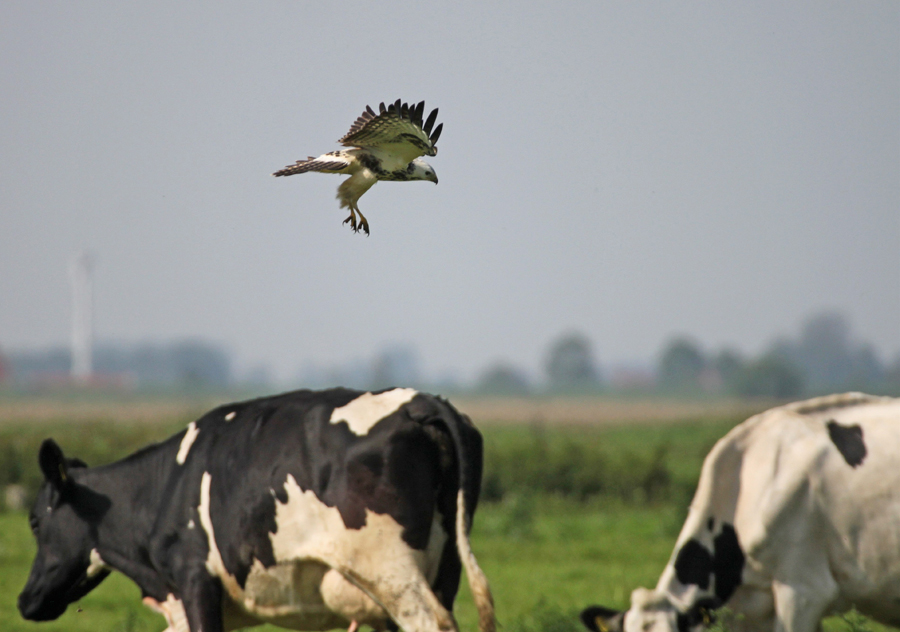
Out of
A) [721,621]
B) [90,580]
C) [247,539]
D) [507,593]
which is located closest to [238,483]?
[247,539]

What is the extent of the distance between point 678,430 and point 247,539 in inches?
1526

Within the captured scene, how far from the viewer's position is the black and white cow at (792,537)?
5875mm

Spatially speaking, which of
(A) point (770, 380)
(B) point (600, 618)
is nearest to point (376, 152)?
(B) point (600, 618)

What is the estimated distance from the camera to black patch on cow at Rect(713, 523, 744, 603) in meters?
5.97

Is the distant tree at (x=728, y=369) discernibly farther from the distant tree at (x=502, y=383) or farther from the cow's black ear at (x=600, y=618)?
the cow's black ear at (x=600, y=618)

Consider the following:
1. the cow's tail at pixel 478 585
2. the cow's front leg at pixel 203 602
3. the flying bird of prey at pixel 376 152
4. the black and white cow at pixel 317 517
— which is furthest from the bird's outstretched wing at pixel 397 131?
the cow's front leg at pixel 203 602

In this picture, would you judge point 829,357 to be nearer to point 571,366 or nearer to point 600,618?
point 571,366

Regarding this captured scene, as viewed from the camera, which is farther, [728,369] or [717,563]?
[728,369]

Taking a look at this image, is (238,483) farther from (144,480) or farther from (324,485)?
(144,480)

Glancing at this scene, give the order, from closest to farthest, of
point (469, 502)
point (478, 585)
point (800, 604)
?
point (478, 585)
point (469, 502)
point (800, 604)

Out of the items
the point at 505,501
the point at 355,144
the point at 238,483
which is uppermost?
the point at 355,144

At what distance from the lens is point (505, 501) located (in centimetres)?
1809

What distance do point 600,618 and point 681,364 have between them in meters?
115

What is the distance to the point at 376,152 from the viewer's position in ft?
20.1
